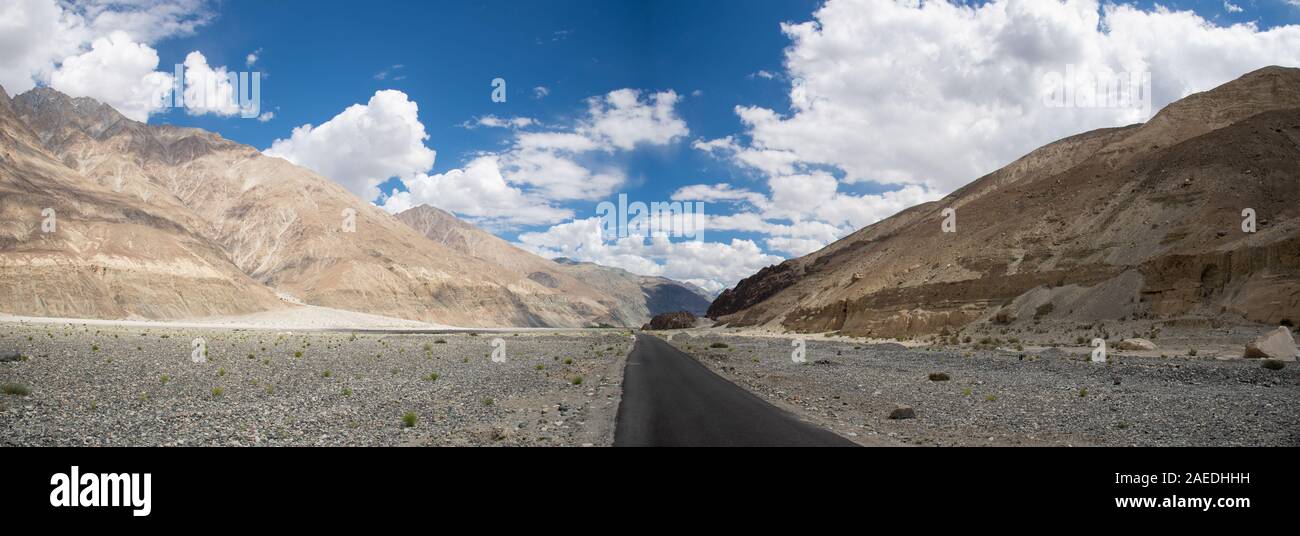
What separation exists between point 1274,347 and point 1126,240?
89.1 ft

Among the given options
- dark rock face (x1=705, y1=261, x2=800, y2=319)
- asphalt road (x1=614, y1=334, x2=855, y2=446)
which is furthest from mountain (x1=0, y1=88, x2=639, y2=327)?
asphalt road (x1=614, y1=334, x2=855, y2=446)

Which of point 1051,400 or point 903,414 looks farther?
point 1051,400

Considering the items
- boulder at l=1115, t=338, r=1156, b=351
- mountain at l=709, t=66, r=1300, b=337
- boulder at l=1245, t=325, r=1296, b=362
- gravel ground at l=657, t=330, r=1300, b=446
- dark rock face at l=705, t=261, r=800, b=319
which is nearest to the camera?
gravel ground at l=657, t=330, r=1300, b=446

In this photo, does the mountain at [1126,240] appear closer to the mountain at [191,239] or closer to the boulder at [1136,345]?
the boulder at [1136,345]

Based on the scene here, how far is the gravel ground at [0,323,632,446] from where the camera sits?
1064 cm

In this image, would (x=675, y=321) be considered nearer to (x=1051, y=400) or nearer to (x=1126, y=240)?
(x=1126, y=240)

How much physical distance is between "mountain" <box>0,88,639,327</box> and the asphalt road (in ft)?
331

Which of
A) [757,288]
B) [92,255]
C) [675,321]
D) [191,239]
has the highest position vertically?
[191,239]

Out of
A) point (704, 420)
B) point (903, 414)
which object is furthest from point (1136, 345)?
point (704, 420)

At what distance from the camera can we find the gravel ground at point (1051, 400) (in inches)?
450

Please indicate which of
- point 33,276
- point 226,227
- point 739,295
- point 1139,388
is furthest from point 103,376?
point 226,227

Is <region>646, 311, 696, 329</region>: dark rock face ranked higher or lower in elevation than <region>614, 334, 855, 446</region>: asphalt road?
lower

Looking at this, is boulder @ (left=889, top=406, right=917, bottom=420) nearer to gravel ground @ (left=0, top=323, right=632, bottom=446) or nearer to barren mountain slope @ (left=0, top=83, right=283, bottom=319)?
gravel ground @ (left=0, top=323, right=632, bottom=446)

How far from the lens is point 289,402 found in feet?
49.9
